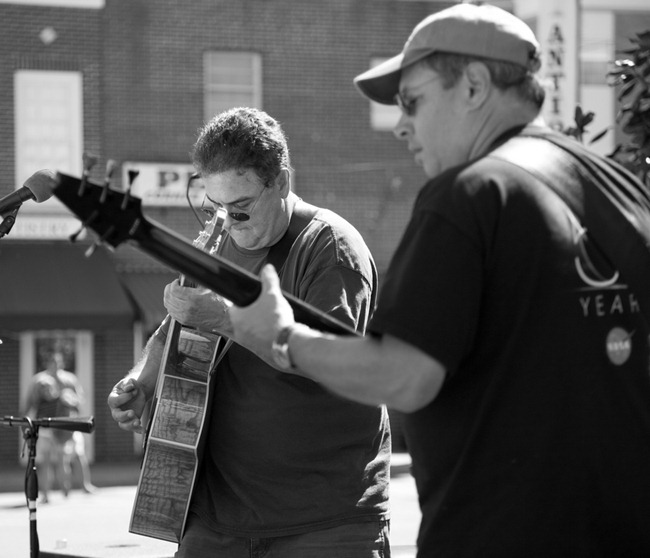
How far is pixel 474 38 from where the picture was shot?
2299 mm

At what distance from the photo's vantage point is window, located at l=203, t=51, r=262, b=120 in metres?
20.9

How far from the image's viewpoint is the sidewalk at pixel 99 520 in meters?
5.10

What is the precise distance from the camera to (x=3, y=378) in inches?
766

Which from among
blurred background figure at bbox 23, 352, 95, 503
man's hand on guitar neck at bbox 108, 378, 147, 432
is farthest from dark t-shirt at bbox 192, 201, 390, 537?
blurred background figure at bbox 23, 352, 95, 503

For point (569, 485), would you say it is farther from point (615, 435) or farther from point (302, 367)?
point (302, 367)

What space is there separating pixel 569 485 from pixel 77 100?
62.1 ft

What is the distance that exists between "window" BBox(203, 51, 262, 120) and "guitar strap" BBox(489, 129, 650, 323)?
740 inches

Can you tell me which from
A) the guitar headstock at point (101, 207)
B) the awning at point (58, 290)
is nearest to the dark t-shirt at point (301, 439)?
the guitar headstock at point (101, 207)

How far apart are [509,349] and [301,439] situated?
55.9 inches

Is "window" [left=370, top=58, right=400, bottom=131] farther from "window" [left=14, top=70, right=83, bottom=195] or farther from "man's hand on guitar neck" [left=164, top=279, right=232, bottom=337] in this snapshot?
"man's hand on guitar neck" [left=164, top=279, right=232, bottom=337]

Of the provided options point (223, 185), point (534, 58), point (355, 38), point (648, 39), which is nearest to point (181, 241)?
point (534, 58)

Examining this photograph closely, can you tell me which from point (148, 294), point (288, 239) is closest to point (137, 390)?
point (288, 239)

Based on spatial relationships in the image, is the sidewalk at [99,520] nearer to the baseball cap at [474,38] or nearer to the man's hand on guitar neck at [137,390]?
the man's hand on guitar neck at [137,390]

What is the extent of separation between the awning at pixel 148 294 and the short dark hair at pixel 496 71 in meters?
16.8
